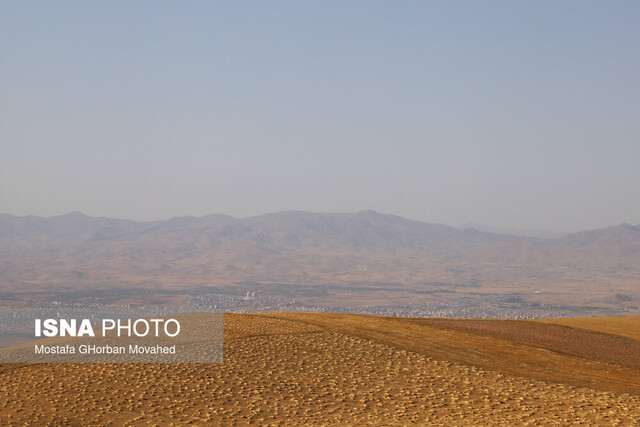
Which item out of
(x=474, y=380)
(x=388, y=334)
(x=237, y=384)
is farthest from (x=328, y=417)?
(x=388, y=334)

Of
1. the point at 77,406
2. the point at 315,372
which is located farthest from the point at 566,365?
the point at 77,406

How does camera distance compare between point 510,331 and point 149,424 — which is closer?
point 149,424

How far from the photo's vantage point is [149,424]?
20.5 metres

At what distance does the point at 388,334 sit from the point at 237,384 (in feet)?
34.2

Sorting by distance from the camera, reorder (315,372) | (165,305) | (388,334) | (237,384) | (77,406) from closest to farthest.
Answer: (77,406), (237,384), (315,372), (388,334), (165,305)

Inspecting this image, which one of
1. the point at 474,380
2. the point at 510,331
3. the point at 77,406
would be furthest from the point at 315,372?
the point at 510,331

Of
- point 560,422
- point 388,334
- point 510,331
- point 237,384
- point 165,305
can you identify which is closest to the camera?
point 560,422

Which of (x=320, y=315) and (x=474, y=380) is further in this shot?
(x=320, y=315)

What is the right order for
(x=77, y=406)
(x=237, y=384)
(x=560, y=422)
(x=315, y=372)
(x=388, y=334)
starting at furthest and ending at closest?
(x=388, y=334) < (x=315, y=372) < (x=237, y=384) < (x=77, y=406) < (x=560, y=422)

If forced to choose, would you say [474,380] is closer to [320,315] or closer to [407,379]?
[407,379]

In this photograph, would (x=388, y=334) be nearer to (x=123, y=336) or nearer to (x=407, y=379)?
(x=407, y=379)

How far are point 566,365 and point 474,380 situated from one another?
6.41 metres

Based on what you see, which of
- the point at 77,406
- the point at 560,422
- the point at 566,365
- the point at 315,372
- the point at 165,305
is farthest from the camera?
the point at 165,305

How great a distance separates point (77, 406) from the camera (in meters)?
21.8
